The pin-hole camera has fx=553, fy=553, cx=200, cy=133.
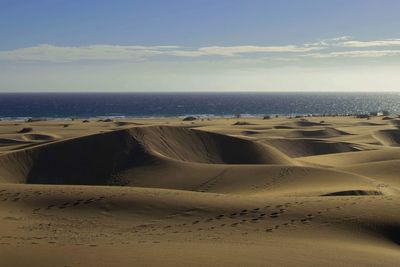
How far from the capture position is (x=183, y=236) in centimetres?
1283

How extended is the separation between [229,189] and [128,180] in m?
4.95

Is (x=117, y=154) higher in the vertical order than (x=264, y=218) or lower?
higher

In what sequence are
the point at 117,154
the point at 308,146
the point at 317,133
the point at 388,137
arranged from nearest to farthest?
1. the point at 117,154
2. the point at 308,146
3. the point at 388,137
4. the point at 317,133

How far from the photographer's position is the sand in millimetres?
10789

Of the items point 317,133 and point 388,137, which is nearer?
point 388,137

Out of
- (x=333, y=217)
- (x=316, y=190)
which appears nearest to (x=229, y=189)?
(x=316, y=190)

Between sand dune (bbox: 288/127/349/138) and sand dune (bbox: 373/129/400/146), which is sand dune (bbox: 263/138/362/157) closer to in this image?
sand dune (bbox: 288/127/349/138)

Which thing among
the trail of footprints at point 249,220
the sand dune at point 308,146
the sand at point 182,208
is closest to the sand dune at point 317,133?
the sand dune at point 308,146

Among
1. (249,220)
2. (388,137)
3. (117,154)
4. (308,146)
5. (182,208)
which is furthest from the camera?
(388,137)

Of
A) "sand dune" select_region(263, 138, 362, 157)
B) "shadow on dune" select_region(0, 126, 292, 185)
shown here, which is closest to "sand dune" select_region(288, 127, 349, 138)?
"sand dune" select_region(263, 138, 362, 157)

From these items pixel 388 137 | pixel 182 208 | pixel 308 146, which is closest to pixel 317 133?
pixel 388 137

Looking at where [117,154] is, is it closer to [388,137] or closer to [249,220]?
[249,220]

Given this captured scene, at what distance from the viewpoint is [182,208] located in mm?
15297

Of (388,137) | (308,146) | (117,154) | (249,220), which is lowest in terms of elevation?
(308,146)
